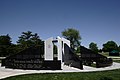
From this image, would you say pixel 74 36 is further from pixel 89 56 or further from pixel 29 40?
pixel 89 56

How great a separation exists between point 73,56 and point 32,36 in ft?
149

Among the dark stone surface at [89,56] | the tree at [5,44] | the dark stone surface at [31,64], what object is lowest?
the dark stone surface at [31,64]

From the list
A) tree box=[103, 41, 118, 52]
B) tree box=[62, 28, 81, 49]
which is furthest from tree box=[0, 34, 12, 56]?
tree box=[103, 41, 118, 52]

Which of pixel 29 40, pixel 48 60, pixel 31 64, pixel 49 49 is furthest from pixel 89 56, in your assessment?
pixel 29 40

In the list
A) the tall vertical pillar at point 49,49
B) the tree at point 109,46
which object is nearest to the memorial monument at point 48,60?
the tall vertical pillar at point 49,49

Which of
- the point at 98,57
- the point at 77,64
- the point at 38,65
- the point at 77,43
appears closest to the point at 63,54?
the point at 98,57

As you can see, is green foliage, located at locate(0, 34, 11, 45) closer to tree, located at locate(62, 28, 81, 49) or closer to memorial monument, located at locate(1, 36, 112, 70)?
tree, located at locate(62, 28, 81, 49)

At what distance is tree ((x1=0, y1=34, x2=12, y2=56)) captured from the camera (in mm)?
59438

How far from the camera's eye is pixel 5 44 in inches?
2611

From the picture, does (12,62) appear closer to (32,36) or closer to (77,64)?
(77,64)

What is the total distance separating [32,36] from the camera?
70.1 metres

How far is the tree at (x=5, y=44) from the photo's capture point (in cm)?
5944

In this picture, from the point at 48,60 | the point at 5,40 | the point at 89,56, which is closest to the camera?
the point at 48,60

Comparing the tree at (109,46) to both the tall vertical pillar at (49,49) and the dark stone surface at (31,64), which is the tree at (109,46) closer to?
the tall vertical pillar at (49,49)
